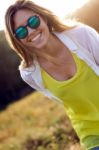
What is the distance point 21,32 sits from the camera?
3342 mm

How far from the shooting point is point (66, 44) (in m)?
3.41

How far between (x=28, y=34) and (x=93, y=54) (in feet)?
1.39

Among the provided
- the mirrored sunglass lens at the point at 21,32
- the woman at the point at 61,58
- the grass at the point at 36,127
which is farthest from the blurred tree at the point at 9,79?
the mirrored sunglass lens at the point at 21,32

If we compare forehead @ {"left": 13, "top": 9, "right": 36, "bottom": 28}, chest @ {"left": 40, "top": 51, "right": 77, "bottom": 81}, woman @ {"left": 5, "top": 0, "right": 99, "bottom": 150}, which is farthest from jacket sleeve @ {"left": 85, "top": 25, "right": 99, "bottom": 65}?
forehead @ {"left": 13, "top": 9, "right": 36, "bottom": 28}

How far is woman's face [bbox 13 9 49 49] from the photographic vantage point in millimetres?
3398

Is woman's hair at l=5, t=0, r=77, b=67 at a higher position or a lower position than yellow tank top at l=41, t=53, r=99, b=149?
higher

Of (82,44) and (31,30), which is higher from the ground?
Result: (31,30)

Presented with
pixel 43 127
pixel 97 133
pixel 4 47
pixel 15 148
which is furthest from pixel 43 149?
pixel 4 47

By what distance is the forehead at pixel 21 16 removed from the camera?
3.43 meters

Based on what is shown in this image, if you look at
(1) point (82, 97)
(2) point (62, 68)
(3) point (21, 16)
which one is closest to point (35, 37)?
(3) point (21, 16)

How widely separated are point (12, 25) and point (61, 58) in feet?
1.21

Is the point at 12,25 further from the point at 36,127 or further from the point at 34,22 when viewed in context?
the point at 36,127

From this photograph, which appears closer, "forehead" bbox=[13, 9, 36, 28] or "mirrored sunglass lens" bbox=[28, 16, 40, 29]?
"mirrored sunglass lens" bbox=[28, 16, 40, 29]

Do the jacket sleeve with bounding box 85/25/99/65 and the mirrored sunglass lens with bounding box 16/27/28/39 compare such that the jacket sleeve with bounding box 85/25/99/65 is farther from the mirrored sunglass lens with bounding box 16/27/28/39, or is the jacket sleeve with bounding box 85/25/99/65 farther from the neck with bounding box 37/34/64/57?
the mirrored sunglass lens with bounding box 16/27/28/39
